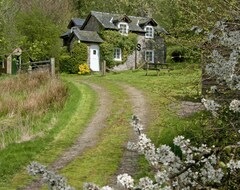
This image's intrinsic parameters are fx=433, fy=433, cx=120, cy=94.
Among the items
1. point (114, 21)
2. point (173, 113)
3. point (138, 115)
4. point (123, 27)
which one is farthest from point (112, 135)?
point (123, 27)

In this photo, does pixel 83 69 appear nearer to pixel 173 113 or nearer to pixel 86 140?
pixel 173 113

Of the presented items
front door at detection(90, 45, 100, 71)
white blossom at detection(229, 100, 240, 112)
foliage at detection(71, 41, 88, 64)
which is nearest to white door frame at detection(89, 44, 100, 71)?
front door at detection(90, 45, 100, 71)

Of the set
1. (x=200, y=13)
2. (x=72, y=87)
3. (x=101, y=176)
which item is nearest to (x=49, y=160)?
(x=101, y=176)

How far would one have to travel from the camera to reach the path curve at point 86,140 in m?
9.80

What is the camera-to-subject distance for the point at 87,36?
39.0 metres

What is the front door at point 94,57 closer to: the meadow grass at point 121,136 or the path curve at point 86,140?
the path curve at point 86,140

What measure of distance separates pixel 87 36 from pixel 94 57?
1984mm

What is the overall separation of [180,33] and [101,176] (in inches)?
134

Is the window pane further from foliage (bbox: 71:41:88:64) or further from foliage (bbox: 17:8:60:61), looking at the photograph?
foliage (bbox: 17:8:60:61)

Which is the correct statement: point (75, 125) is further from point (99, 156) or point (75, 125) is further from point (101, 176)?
point (101, 176)

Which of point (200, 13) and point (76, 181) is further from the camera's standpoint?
point (76, 181)

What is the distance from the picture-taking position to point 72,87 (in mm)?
22016

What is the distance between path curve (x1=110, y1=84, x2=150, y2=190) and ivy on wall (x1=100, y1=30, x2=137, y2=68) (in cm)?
1470

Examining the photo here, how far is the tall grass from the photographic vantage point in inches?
517
